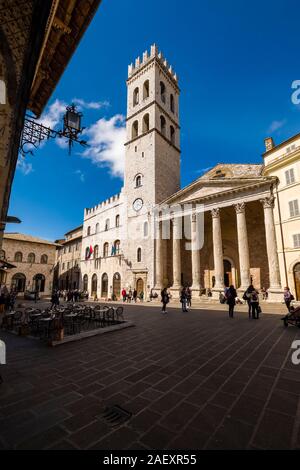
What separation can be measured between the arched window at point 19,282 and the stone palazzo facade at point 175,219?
10.1 metres

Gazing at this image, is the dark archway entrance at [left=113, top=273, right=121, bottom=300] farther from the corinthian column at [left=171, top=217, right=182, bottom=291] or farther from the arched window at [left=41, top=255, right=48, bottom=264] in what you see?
the arched window at [left=41, top=255, right=48, bottom=264]

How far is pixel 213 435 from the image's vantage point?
2.21m

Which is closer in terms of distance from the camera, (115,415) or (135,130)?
(115,415)

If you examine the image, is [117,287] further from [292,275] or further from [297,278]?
[297,278]

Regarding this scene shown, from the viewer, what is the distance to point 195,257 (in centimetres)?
2131

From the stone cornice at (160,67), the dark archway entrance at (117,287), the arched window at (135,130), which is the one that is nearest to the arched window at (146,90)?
the stone cornice at (160,67)

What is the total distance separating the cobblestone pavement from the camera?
7.13 feet

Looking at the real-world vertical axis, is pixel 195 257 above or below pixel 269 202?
below

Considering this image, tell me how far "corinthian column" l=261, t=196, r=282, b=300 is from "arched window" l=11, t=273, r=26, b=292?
35028 millimetres

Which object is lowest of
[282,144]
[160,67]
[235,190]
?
[235,190]

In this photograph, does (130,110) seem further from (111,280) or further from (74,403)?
(74,403)

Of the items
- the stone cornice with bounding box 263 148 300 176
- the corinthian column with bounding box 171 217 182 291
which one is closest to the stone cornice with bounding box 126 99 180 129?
the corinthian column with bounding box 171 217 182 291

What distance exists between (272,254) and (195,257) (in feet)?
22.2

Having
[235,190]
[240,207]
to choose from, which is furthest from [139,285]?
[235,190]
